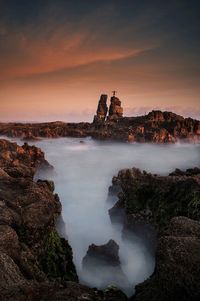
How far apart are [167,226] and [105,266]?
838 inches

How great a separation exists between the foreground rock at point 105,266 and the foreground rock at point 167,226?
465 centimetres

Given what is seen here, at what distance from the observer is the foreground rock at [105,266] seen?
113ft

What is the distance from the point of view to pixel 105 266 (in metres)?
36.6

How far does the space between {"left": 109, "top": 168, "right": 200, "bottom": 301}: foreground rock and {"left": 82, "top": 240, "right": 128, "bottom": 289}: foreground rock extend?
465cm

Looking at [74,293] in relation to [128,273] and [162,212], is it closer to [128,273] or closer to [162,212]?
[162,212]

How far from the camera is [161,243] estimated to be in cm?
1459

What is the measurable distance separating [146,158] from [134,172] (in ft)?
487

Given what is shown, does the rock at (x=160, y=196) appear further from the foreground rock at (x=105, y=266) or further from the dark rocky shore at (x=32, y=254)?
the dark rocky shore at (x=32, y=254)

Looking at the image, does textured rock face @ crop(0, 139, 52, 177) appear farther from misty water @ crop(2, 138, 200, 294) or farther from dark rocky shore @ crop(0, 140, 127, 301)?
misty water @ crop(2, 138, 200, 294)

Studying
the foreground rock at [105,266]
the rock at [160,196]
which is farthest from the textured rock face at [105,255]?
the rock at [160,196]

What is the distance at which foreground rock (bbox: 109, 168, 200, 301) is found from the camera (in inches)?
507

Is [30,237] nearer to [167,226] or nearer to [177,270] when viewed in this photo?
[167,226]

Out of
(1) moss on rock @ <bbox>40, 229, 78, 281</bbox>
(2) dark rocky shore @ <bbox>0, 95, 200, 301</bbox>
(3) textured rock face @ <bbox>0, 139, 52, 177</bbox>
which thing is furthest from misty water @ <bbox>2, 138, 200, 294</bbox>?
(1) moss on rock @ <bbox>40, 229, 78, 281</bbox>

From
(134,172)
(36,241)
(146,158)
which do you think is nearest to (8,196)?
(36,241)
